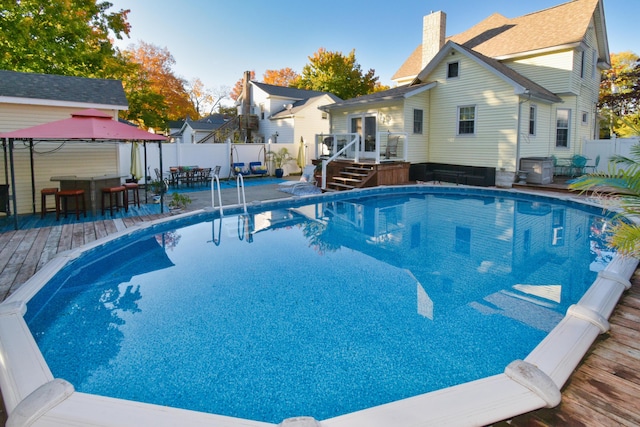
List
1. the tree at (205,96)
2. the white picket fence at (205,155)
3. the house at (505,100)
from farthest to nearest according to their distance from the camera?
the tree at (205,96), the white picket fence at (205,155), the house at (505,100)

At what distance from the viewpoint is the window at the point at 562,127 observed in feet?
50.5

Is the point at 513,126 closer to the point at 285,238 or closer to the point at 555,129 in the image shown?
the point at 555,129

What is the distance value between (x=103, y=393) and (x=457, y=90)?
1494 cm

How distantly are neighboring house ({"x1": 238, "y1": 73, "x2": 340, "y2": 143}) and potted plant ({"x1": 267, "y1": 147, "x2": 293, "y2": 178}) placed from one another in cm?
446

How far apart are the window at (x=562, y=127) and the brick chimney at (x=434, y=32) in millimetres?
5923

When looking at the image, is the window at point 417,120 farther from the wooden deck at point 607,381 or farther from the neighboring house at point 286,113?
the wooden deck at point 607,381

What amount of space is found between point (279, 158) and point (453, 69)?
344 inches

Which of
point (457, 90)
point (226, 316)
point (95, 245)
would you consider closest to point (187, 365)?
point (226, 316)

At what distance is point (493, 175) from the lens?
45.8 feet

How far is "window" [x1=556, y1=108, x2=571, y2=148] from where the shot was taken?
15391 mm

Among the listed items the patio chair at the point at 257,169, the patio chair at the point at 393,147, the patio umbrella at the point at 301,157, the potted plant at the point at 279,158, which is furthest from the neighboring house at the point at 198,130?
the patio chair at the point at 393,147

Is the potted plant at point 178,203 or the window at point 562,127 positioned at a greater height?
the window at point 562,127

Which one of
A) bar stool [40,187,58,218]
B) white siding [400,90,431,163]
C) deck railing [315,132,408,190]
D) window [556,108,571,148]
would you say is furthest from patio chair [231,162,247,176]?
window [556,108,571,148]

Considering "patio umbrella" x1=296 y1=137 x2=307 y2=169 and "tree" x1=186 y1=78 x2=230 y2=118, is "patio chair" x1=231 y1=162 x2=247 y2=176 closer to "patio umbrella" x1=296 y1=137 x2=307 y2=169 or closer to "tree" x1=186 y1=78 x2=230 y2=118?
"patio umbrella" x1=296 y1=137 x2=307 y2=169
